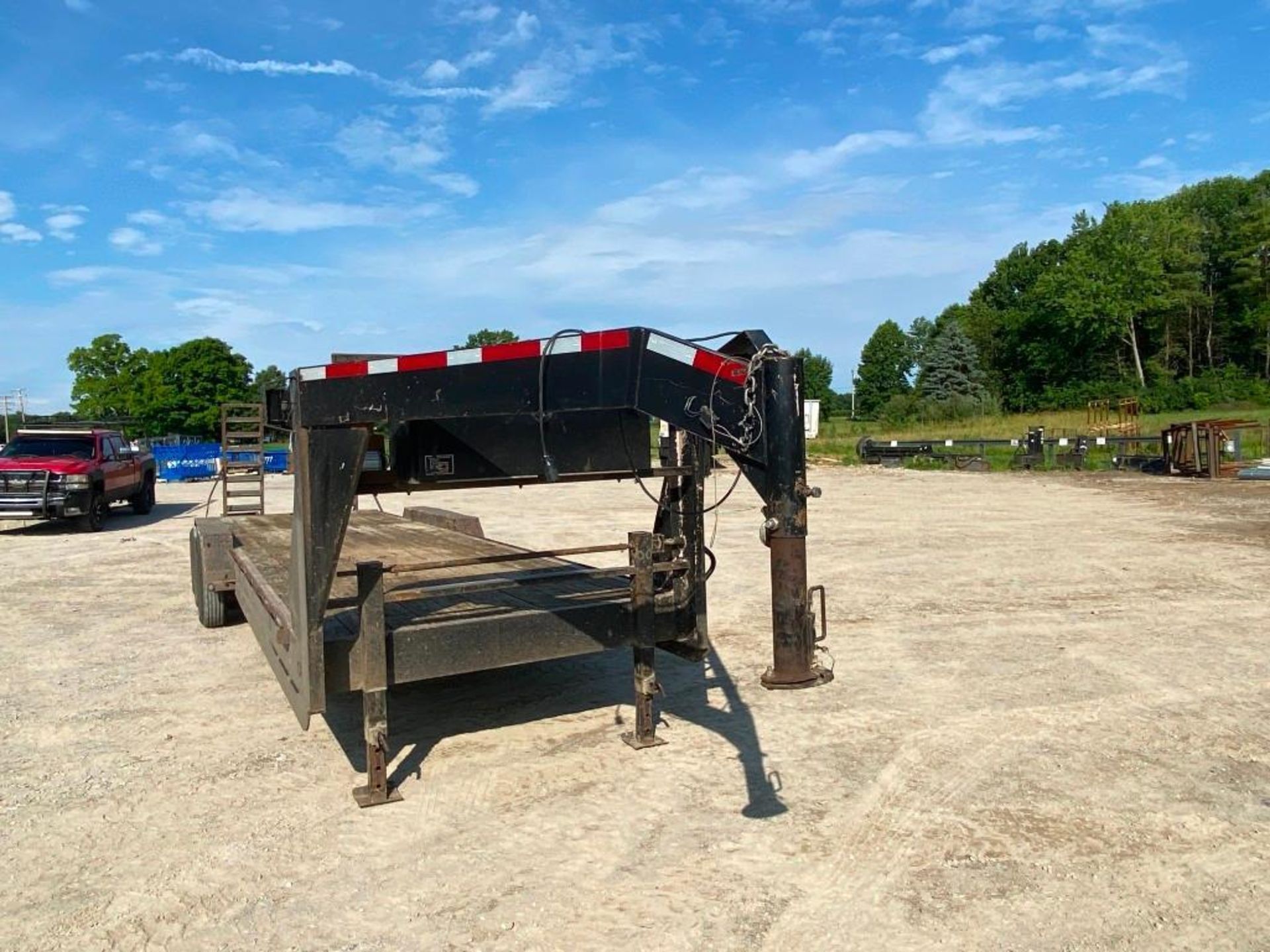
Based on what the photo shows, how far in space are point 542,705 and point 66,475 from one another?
539 inches

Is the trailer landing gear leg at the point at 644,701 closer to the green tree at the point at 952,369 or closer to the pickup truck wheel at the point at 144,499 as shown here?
the pickup truck wheel at the point at 144,499

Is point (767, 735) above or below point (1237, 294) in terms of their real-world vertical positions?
below

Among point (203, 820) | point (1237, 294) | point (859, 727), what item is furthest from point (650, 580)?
point (1237, 294)

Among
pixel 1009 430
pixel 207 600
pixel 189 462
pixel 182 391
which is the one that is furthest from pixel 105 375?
pixel 207 600

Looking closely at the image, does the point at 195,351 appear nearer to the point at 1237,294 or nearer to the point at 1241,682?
the point at 1237,294

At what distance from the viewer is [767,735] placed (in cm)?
551

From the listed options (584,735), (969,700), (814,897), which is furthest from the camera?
(969,700)

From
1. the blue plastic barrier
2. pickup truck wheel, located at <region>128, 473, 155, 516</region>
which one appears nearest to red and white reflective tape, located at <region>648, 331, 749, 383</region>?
pickup truck wheel, located at <region>128, 473, 155, 516</region>

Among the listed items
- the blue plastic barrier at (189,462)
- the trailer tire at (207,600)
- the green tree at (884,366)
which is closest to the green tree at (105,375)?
the blue plastic barrier at (189,462)

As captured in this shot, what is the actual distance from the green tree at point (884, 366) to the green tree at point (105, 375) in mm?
75476

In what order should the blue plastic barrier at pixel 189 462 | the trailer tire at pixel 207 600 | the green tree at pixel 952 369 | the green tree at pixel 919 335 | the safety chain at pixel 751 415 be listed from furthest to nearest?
the green tree at pixel 919 335 < the green tree at pixel 952 369 < the blue plastic barrier at pixel 189 462 < the trailer tire at pixel 207 600 < the safety chain at pixel 751 415

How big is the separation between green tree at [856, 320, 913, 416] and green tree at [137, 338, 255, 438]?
2636 inches

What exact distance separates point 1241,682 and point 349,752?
219 inches

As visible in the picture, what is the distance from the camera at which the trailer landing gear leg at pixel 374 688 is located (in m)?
4.50
